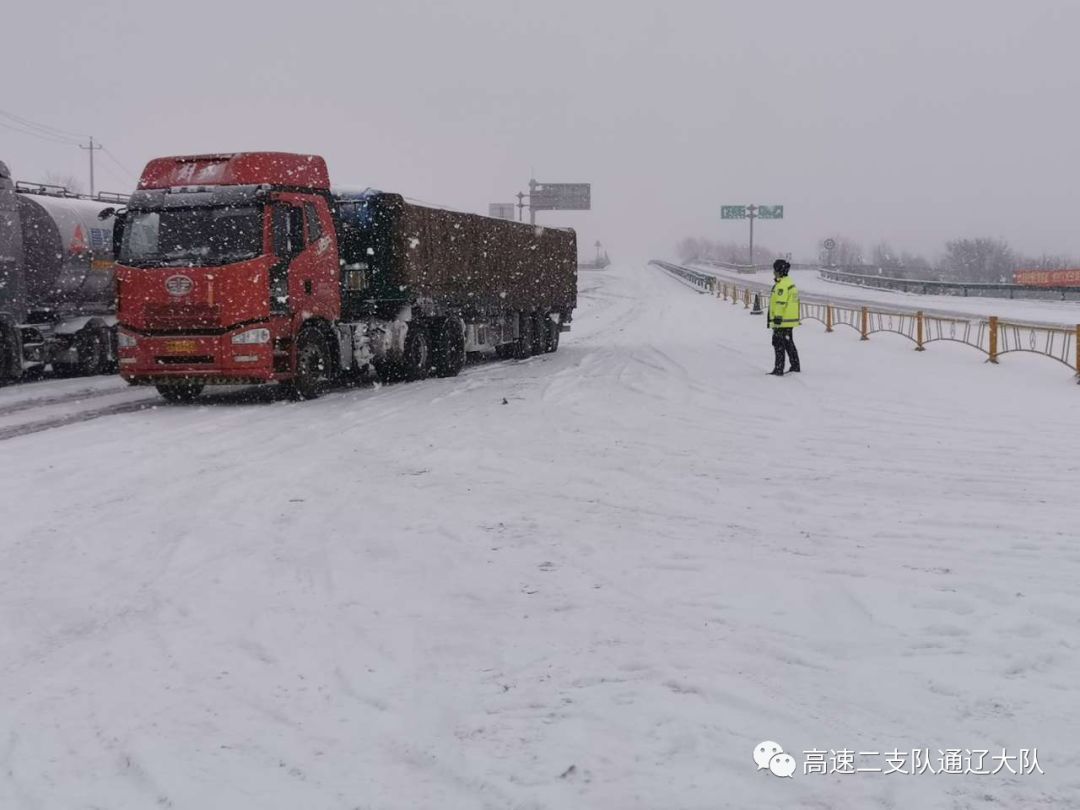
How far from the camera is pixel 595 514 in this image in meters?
7.57

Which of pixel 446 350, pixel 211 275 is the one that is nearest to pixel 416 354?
pixel 446 350

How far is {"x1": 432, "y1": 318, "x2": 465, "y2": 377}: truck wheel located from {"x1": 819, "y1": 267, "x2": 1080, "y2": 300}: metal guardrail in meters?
32.3

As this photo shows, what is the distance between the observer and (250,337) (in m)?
14.0

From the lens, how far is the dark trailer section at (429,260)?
57.2 ft

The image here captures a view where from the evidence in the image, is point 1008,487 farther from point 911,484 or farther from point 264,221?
point 264,221

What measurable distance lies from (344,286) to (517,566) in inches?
440

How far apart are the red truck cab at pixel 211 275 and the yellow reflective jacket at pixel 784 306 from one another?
7662 millimetres

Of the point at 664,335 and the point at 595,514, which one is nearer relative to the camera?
the point at 595,514

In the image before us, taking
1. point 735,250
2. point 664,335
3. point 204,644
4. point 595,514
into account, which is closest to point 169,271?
point 595,514

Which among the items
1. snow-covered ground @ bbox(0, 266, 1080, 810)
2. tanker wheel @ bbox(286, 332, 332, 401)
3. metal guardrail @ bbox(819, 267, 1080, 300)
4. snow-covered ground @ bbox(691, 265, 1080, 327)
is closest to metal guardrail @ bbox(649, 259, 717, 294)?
snow-covered ground @ bbox(691, 265, 1080, 327)

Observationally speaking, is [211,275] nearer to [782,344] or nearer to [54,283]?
[54,283]

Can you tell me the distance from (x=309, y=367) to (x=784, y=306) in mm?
7702

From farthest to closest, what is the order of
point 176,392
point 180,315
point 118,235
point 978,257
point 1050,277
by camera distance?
point 978,257
point 1050,277
point 176,392
point 118,235
point 180,315

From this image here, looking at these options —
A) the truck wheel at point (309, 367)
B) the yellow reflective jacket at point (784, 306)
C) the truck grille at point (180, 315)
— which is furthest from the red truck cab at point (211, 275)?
the yellow reflective jacket at point (784, 306)
